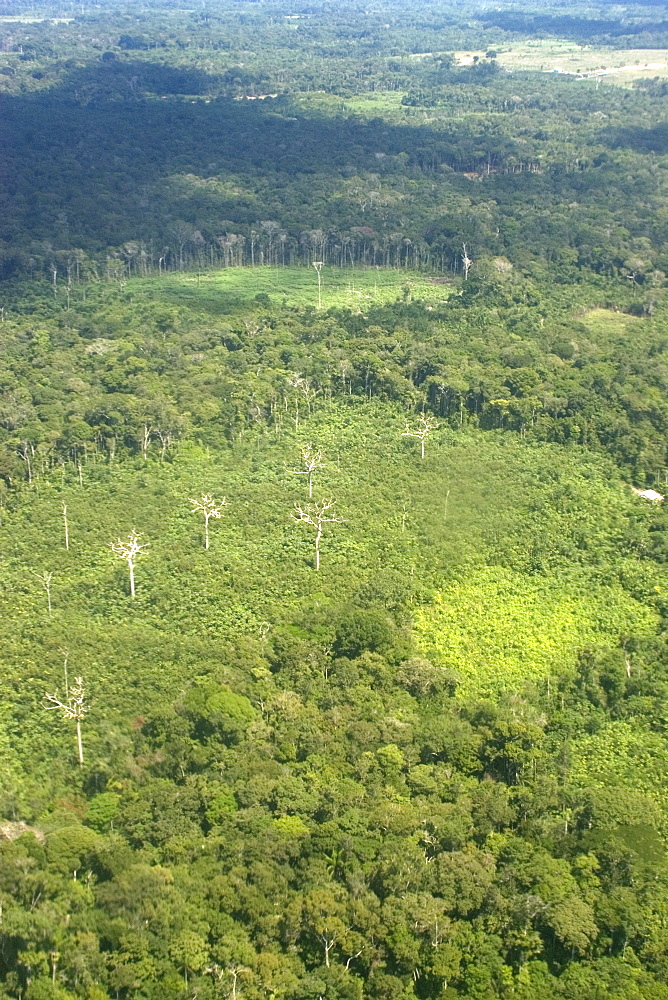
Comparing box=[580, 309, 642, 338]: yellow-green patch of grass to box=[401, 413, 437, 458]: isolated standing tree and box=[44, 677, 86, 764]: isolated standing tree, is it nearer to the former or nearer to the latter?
box=[401, 413, 437, 458]: isolated standing tree

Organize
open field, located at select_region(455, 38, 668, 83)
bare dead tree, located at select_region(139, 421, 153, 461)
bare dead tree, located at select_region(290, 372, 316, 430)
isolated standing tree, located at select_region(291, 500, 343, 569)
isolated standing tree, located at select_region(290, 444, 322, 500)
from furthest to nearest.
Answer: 1. open field, located at select_region(455, 38, 668, 83)
2. bare dead tree, located at select_region(290, 372, 316, 430)
3. bare dead tree, located at select_region(139, 421, 153, 461)
4. isolated standing tree, located at select_region(290, 444, 322, 500)
5. isolated standing tree, located at select_region(291, 500, 343, 569)

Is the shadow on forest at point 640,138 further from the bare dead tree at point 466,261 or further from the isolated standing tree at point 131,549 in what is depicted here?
the isolated standing tree at point 131,549

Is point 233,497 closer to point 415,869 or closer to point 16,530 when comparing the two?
point 16,530

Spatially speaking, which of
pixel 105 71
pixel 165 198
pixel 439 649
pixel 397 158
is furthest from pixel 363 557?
pixel 105 71

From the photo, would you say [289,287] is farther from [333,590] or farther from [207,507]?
[333,590]

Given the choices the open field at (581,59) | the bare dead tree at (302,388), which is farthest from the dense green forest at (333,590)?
the open field at (581,59)

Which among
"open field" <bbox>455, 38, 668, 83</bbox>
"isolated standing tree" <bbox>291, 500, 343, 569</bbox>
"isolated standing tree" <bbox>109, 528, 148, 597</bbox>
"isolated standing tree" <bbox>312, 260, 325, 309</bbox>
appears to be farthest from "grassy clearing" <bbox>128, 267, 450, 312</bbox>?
"open field" <bbox>455, 38, 668, 83</bbox>
